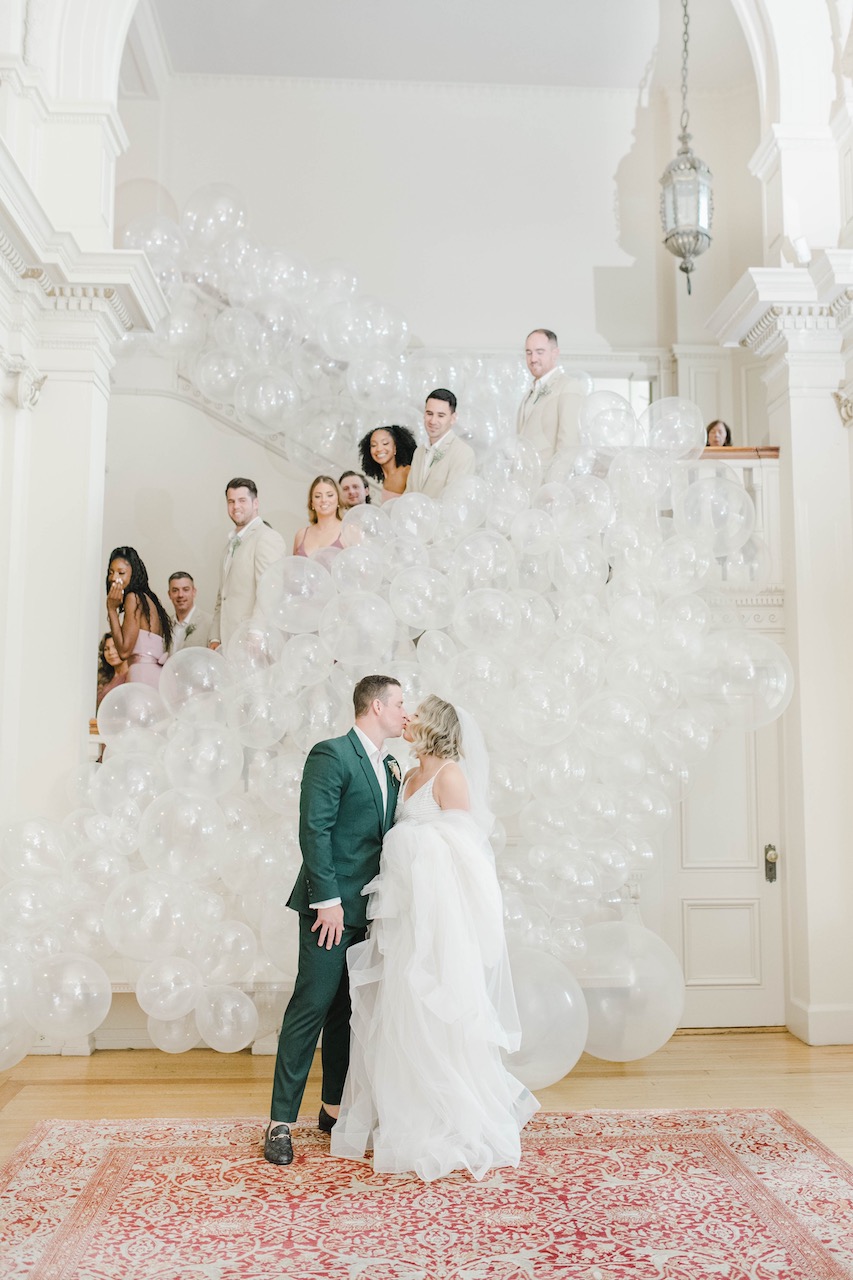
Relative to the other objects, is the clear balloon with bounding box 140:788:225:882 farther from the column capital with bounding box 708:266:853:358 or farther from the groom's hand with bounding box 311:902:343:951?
the column capital with bounding box 708:266:853:358

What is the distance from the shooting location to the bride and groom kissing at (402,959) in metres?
4.12

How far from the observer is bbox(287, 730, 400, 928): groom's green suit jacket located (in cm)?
428

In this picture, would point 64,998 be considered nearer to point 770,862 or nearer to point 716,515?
point 716,515

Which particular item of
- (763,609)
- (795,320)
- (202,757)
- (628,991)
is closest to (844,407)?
(795,320)

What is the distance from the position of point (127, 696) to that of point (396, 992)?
2037mm

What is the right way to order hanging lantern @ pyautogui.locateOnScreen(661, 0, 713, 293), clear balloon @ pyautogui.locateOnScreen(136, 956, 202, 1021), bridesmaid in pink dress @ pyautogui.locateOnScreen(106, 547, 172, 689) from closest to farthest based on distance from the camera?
clear balloon @ pyautogui.locateOnScreen(136, 956, 202, 1021) < bridesmaid in pink dress @ pyautogui.locateOnScreen(106, 547, 172, 689) < hanging lantern @ pyautogui.locateOnScreen(661, 0, 713, 293)

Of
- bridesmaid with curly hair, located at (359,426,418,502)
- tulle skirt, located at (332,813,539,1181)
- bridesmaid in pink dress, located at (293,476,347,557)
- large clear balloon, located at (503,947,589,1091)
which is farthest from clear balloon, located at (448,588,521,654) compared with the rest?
bridesmaid with curly hair, located at (359,426,418,502)

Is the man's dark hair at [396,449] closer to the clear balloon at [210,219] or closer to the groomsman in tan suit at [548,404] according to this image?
the groomsman in tan suit at [548,404]

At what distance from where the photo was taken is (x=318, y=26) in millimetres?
9188

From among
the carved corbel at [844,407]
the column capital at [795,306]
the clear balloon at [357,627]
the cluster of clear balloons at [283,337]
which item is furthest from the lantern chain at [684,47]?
the clear balloon at [357,627]

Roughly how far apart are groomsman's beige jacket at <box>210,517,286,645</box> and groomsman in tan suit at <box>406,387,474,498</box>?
2.78 ft

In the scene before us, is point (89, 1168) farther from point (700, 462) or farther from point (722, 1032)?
point (700, 462)

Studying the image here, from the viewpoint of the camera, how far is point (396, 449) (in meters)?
6.80

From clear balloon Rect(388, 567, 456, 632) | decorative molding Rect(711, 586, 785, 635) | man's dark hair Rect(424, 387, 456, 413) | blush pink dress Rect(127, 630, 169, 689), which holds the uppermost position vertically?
man's dark hair Rect(424, 387, 456, 413)
